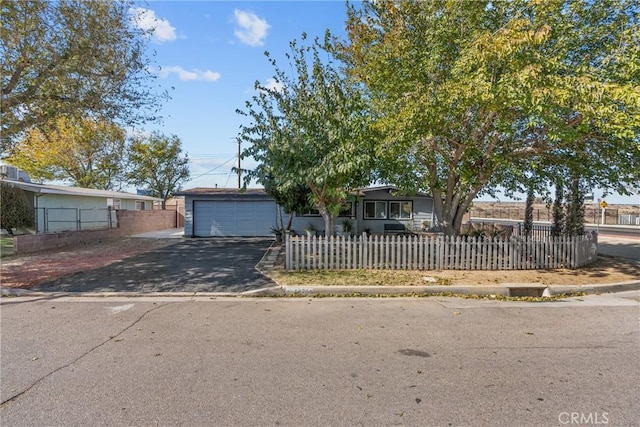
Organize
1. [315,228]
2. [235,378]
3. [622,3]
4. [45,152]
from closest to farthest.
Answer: [235,378] → [622,3] → [315,228] → [45,152]

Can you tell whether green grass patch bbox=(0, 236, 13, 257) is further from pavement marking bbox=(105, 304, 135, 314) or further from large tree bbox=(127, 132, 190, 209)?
large tree bbox=(127, 132, 190, 209)

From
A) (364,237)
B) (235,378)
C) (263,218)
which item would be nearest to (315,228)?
(263,218)

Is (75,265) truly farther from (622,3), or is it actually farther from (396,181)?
(622,3)

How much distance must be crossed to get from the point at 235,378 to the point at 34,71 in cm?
1050

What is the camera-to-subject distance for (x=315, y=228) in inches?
760

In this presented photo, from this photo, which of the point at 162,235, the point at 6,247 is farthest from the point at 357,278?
the point at 162,235

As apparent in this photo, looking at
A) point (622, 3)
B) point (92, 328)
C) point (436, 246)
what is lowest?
point (92, 328)

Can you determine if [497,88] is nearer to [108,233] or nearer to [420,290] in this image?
[420,290]

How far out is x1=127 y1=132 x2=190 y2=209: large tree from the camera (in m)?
29.9

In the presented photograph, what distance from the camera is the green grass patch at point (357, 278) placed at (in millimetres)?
8047

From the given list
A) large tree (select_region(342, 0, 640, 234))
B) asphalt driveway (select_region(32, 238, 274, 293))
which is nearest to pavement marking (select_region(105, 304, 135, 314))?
asphalt driveway (select_region(32, 238, 274, 293))

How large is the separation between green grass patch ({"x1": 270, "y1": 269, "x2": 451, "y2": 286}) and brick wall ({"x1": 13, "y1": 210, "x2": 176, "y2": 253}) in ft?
32.9

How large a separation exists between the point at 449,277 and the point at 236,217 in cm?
1352

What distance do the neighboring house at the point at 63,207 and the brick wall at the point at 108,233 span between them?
2.43 feet
